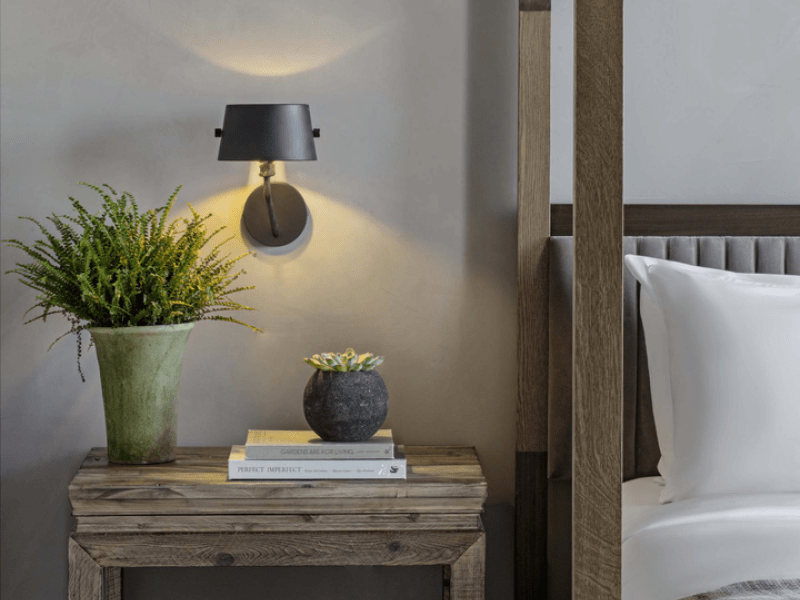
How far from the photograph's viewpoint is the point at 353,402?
1.72m

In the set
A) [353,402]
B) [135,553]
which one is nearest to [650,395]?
[353,402]

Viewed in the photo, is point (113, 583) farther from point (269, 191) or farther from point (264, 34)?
point (264, 34)

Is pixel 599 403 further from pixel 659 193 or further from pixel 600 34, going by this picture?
pixel 659 193

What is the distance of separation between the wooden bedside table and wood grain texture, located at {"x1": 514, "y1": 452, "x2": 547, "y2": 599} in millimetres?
368

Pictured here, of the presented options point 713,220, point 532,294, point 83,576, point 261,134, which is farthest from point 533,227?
point 83,576

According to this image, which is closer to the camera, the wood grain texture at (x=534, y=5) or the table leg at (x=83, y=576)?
the table leg at (x=83, y=576)

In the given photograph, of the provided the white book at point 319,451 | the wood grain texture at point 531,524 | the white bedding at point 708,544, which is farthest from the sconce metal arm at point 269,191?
the white bedding at point 708,544

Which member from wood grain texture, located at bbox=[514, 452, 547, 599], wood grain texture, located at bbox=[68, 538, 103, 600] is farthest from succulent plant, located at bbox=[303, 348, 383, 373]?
wood grain texture, located at bbox=[68, 538, 103, 600]

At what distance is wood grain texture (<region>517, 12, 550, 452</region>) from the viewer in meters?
1.95

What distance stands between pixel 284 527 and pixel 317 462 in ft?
0.47

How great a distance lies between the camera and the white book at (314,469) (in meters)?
1.66

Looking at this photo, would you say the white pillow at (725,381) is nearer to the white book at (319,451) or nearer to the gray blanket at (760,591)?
the gray blanket at (760,591)

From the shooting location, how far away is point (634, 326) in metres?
1.89

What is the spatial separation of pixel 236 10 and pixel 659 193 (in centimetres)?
116
